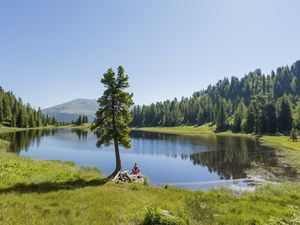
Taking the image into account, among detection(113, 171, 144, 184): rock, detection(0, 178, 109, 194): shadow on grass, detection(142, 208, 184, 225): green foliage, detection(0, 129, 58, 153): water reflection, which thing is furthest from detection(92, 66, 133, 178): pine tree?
Answer: detection(0, 129, 58, 153): water reflection

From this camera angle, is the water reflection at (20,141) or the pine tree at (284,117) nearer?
the water reflection at (20,141)

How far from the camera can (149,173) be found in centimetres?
4494

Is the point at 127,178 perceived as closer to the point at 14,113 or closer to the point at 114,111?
the point at 114,111

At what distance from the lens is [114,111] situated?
34.4 m

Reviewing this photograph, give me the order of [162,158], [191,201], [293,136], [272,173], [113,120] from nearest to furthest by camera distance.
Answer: [191,201]
[113,120]
[272,173]
[162,158]
[293,136]

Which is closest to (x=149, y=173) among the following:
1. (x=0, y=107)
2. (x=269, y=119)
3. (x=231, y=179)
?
(x=231, y=179)

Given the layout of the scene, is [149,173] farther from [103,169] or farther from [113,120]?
[113,120]

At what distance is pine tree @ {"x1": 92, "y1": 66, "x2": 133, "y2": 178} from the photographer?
33781 mm

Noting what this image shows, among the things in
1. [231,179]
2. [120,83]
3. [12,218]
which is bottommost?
[231,179]

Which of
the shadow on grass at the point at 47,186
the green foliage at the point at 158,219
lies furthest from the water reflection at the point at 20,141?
the green foliage at the point at 158,219

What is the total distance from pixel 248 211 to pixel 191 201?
14.2 feet

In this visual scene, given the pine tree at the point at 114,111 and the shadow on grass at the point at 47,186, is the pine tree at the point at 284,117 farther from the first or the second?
the shadow on grass at the point at 47,186

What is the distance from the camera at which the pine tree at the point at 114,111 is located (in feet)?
111

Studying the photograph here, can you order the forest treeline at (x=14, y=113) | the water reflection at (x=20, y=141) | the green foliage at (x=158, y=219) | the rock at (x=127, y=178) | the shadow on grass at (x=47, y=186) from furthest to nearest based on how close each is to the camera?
the forest treeline at (x=14, y=113), the water reflection at (x=20, y=141), the rock at (x=127, y=178), the shadow on grass at (x=47, y=186), the green foliage at (x=158, y=219)
